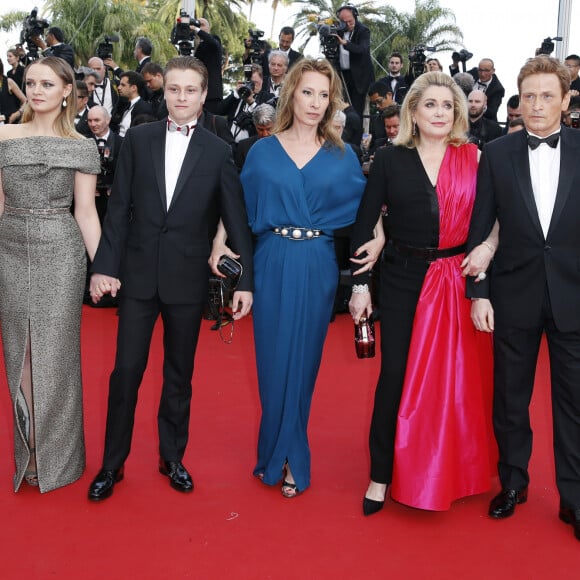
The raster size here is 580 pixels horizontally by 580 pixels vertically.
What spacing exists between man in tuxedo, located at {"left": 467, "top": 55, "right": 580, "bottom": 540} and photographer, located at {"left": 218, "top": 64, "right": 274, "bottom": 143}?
499 cm

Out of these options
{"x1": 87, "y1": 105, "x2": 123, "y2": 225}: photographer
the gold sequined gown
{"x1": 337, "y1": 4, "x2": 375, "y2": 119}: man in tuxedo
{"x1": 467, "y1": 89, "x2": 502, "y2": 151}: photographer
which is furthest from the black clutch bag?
{"x1": 337, "y1": 4, "x2": 375, "y2": 119}: man in tuxedo

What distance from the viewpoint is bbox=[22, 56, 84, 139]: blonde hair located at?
315cm

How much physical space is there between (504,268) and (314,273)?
78 centimetres

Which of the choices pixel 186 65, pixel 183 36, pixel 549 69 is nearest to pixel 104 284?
pixel 186 65

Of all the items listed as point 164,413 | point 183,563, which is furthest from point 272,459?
point 183,563

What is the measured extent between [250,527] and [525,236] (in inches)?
60.6

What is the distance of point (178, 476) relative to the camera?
3.32m

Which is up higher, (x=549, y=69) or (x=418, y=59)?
(x=418, y=59)

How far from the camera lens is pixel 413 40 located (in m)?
25.7

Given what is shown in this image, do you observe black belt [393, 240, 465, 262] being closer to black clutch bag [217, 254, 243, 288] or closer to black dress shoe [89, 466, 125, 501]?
Answer: black clutch bag [217, 254, 243, 288]

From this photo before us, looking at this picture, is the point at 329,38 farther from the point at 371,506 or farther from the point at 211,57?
the point at 371,506

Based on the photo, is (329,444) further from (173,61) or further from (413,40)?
(413,40)

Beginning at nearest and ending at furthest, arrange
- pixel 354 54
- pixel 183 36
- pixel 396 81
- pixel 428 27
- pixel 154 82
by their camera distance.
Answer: pixel 183 36, pixel 154 82, pixel 354 54, pixel 396 81, pixel 428 27

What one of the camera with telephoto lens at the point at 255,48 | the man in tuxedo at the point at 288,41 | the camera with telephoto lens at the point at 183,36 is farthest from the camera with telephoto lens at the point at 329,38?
the camera with telephoto lens at the point at 183,36
